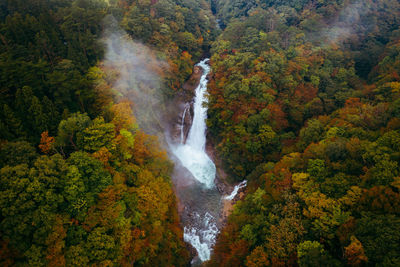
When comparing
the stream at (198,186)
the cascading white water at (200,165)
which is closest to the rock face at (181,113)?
the stream at (198,186)

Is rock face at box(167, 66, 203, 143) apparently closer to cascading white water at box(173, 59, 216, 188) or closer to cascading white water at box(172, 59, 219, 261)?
cascading white water at box(172, 59, 219, 261)

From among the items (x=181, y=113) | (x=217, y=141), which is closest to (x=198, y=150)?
(x=217, y=141)

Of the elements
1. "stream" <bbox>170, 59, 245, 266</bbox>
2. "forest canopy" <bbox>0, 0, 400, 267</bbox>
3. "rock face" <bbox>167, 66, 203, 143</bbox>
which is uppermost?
"forest canopy" <bbox>0, 0, 400, 267</bbox>

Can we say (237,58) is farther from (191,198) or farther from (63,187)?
(63,187)

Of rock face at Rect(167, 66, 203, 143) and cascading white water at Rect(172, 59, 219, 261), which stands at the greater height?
rock face at Rect(167, 66, 203, 143)

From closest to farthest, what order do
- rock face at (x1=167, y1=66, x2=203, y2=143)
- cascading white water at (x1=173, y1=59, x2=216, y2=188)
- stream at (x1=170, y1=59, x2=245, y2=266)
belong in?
stream at (x1=170, y1=59, x2=245, y2=266)
cascading white water at (x1=173, y1=59, x2=216, y2=188)
rock face at (x1=167, y1=66, x2=203, y2=143)

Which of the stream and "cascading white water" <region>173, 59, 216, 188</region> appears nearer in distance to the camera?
the stream

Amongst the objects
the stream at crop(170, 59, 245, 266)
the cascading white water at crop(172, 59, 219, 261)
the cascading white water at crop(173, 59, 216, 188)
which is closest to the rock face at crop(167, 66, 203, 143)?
the stream at crop(170, 59, 245, 266)

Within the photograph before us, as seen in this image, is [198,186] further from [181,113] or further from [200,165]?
[181,113]

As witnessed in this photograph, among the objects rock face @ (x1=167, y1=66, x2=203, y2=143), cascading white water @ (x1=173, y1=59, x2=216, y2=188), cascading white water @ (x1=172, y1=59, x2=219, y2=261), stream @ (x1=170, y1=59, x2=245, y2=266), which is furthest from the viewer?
rock face @ (x1=167, y1=66, x2=203, y2=143)
